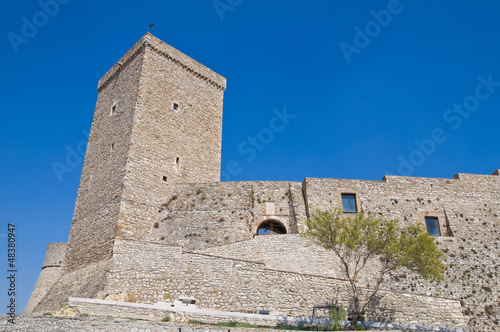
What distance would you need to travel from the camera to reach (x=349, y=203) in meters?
22.0

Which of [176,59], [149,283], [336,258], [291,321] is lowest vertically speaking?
[291,321]

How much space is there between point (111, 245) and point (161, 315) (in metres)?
6.02

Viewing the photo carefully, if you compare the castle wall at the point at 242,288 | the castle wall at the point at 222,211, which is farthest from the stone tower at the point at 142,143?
the castle wall at the point at 242,288

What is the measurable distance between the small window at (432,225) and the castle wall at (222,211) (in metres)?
6.27

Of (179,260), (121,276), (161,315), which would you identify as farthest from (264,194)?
(161,315)

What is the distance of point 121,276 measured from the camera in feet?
55.3

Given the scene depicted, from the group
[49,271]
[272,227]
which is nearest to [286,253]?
[272,227]

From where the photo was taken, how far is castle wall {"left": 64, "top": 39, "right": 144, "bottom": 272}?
20281mm

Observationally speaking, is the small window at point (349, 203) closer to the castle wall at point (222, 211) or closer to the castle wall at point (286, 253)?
the castle wall at point (222, 211)

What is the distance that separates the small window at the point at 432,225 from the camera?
21.9 m

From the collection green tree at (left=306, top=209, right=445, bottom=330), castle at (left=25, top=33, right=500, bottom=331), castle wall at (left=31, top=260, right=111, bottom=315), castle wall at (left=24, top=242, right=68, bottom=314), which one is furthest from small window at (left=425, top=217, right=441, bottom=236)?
castle wall at (left=24, top=242, right=68, bottom=314)

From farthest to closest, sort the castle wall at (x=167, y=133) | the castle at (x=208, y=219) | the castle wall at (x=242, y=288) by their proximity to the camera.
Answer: the castle wall at (x=167, y=133) → the castle at (x=208, y=219) → the castle wall at (x=242, y=288)

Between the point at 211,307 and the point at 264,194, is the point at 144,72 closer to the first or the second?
the point at 264,194

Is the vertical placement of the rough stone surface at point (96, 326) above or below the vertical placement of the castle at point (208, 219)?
below
